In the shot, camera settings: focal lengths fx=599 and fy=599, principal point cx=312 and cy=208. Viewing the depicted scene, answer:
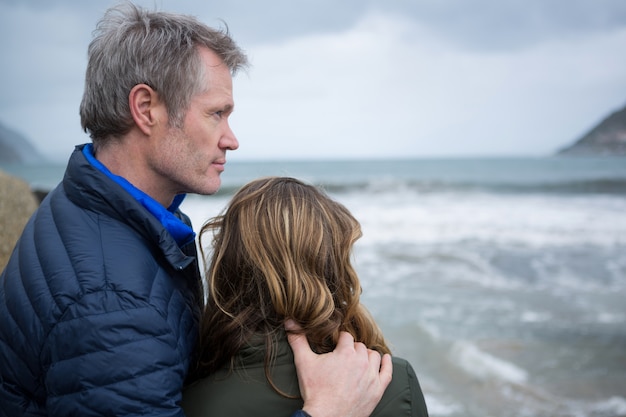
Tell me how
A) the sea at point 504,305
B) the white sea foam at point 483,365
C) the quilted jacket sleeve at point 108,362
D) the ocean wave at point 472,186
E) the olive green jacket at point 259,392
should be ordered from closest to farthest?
the quilted jacket sleeve at point 108,362 → the olive green jacket at point 259,392 → the sea at point 504,305 → the white sea foam at point 483,365 → the ocean wave at point 472,186

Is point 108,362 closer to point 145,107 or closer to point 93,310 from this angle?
point 93,310

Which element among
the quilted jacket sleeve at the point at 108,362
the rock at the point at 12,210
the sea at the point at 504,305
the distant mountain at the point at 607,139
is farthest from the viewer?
the distant mountain at the point at 607,139

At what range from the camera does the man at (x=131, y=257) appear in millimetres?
1542

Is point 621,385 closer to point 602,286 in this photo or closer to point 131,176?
point 602,286

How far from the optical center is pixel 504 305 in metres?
7.61

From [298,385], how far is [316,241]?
0.45 meters

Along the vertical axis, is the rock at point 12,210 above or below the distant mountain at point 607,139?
below

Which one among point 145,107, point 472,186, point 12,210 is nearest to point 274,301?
point 145,107

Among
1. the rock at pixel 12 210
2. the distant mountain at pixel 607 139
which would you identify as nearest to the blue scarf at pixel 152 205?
the rock at pixel 12 210

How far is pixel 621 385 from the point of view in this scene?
201 inches

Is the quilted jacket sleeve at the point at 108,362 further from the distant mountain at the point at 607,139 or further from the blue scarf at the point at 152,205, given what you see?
the distant mountain at the point at 607,139

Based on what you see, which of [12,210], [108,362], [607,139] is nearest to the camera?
[108,362]

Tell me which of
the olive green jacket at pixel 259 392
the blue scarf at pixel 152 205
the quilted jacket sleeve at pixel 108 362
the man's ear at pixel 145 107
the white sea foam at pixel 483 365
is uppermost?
the man's ear at pixel 145 107

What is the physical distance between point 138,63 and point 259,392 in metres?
1.08
